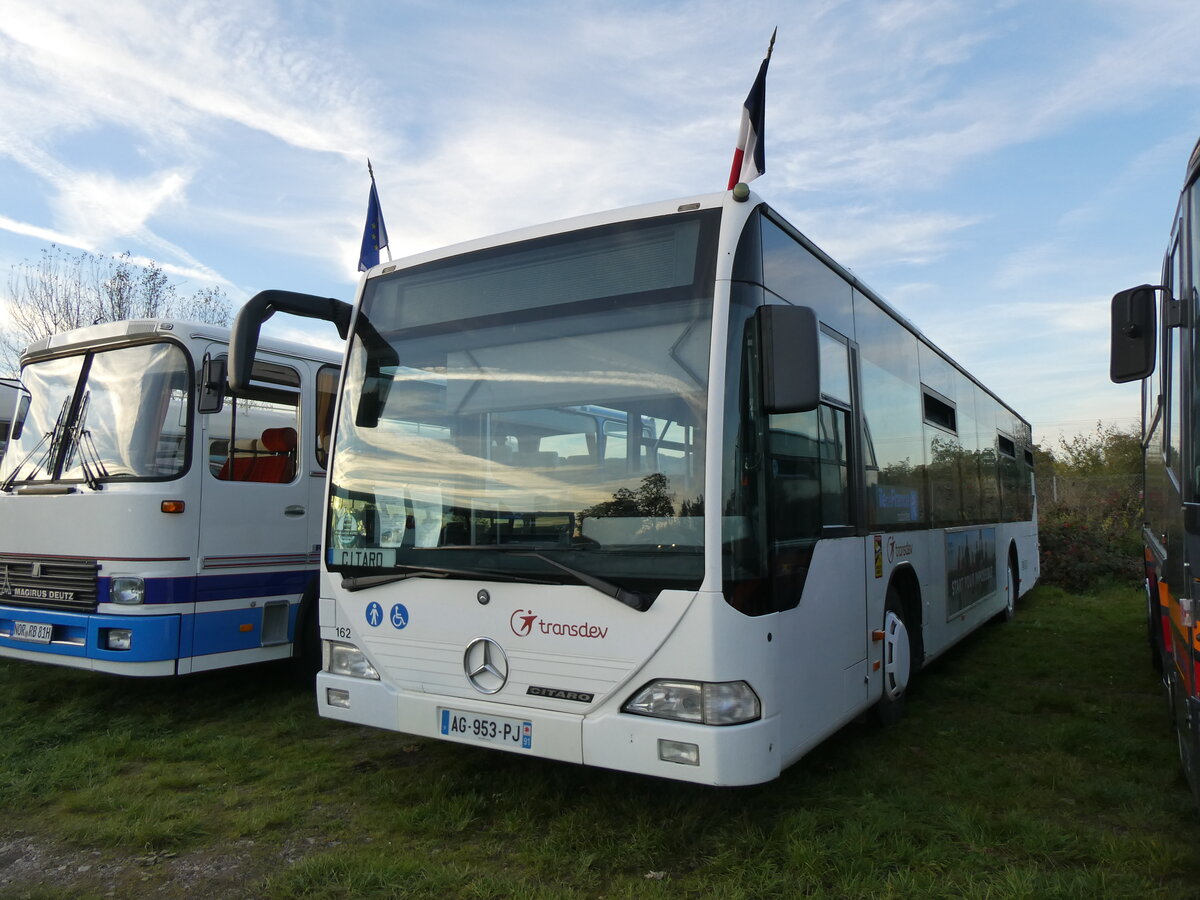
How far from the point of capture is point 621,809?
14.7ft

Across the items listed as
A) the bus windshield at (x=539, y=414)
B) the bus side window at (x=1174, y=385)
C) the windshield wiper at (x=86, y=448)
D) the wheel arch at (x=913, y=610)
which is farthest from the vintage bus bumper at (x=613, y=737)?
the windshield wiper at (x=86, y=448)

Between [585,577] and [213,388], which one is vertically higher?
[213,388]

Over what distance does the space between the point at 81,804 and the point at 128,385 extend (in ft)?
9.86

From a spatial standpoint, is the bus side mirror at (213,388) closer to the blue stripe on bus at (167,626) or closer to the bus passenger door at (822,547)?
the blue stripe on bus at (167,626)

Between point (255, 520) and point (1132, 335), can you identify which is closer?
point (1132, 335)

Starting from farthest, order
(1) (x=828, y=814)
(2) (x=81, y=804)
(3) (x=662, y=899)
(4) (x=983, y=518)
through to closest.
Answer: (4) (x=983, y=518) → (2) (x=81, y=804) → (1) (x=828, y=814) → (3) (x=662, y=899)

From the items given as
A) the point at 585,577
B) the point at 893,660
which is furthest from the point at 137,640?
the point at 893,660

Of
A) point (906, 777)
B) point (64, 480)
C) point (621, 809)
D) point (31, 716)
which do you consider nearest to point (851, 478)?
point (906, 777)

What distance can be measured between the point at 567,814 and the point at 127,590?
3.58 meters

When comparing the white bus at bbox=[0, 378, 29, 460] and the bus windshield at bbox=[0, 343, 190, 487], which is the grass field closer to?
the bus windshield at bbox=[0, 343, 190, 487]

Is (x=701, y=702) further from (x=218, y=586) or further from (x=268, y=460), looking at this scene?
(x=268, y=460)

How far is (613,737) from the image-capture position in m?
3.78

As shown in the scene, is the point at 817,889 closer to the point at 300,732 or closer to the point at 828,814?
the point at 828,814

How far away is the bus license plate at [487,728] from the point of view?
3990 mm
